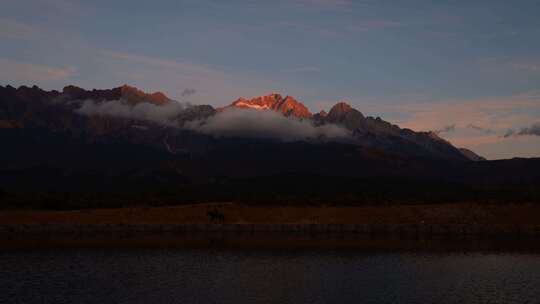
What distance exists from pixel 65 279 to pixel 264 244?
36650 mm

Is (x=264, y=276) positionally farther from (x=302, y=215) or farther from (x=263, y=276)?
(x=302, y=215)

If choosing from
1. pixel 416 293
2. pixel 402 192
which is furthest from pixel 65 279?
pixel 402 192

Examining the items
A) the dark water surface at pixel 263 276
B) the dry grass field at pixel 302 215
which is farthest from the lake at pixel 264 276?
the dry grass field at pixel 302 215

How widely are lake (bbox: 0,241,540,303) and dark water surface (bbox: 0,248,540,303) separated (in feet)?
0.29

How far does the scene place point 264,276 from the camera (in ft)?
187

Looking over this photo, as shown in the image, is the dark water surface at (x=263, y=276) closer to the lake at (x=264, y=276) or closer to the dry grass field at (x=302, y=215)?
the lake at (x=264, y=276)

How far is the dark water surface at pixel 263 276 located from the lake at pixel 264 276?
0.09m

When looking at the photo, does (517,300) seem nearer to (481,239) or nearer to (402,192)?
(481,239)

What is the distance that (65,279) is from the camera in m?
53.5

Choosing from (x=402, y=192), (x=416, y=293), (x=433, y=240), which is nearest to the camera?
(x=416, y=293)

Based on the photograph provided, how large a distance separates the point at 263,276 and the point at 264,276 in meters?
0.11

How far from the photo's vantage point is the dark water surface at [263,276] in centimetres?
4650

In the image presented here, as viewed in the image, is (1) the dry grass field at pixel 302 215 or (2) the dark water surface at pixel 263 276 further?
(1) the dry grass field at pixel 302 215

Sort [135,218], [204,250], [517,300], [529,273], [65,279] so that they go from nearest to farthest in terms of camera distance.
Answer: [517,300], [65,279], [529,273], [204,250], [135,218]
